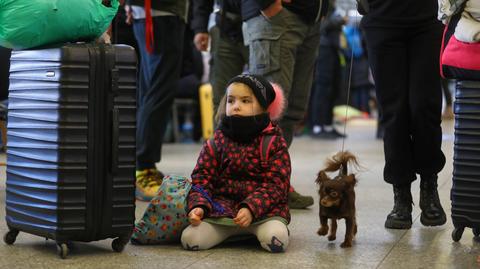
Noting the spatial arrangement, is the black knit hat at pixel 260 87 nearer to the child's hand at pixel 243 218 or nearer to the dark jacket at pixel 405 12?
the child's hand at pixel 243 218

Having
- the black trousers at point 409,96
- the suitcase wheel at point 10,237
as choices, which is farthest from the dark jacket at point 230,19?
the suitcase wheel at point 10,237

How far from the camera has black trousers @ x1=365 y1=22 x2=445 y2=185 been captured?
3.56 meters

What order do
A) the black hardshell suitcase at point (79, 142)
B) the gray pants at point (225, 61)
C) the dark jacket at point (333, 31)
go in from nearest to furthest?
the black hardshell suitcase at point (79, 142)
the gray pants at point (225, 61)
the dark jacket at point (333, 31)

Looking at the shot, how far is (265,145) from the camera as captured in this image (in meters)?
3.21

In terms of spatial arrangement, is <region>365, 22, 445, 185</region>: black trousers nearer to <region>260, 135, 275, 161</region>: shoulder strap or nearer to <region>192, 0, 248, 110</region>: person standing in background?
<region>260, 135, 275, 161</region>: shoulder strap

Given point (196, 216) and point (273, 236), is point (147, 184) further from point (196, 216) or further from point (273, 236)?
point (273, 236)

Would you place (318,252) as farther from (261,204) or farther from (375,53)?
(375,53)

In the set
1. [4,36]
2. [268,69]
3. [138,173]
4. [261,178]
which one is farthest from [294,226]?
[4,36]

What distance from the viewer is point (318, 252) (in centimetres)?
309

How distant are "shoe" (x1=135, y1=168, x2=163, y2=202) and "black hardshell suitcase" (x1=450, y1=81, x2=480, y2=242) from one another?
1774mm

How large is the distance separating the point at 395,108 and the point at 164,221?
3.84 feet

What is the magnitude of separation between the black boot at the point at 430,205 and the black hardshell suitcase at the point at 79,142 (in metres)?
1.42

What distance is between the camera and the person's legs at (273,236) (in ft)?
9.99

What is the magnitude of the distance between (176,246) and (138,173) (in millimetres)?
1380
